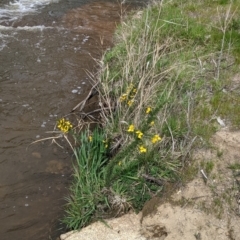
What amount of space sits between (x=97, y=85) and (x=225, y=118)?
1.61 metres

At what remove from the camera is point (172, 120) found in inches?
158

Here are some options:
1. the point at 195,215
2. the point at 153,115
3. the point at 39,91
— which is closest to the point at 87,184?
the point at 153,115

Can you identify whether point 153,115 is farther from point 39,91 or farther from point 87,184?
point 39,91

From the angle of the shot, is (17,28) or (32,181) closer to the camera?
(32,181)

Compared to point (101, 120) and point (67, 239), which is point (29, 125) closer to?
point (101, 120)

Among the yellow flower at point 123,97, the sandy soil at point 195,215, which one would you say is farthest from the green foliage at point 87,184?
the yellow flower at point 123,97

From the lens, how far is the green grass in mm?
3666

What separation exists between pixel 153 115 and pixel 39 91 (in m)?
2.55

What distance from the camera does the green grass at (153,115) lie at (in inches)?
144

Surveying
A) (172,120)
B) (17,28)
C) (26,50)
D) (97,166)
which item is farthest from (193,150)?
(17,28)

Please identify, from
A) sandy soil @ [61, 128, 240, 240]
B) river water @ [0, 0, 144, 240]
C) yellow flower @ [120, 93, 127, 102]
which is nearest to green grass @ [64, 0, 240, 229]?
yellow flower @ [120, 93, 127, 102]

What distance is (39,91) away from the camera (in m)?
5.75

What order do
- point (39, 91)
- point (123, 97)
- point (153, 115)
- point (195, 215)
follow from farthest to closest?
point (39, 91) < point (123, 97) < point (153, 115) < point (195, 215)

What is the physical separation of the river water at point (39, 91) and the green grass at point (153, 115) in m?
0.31
